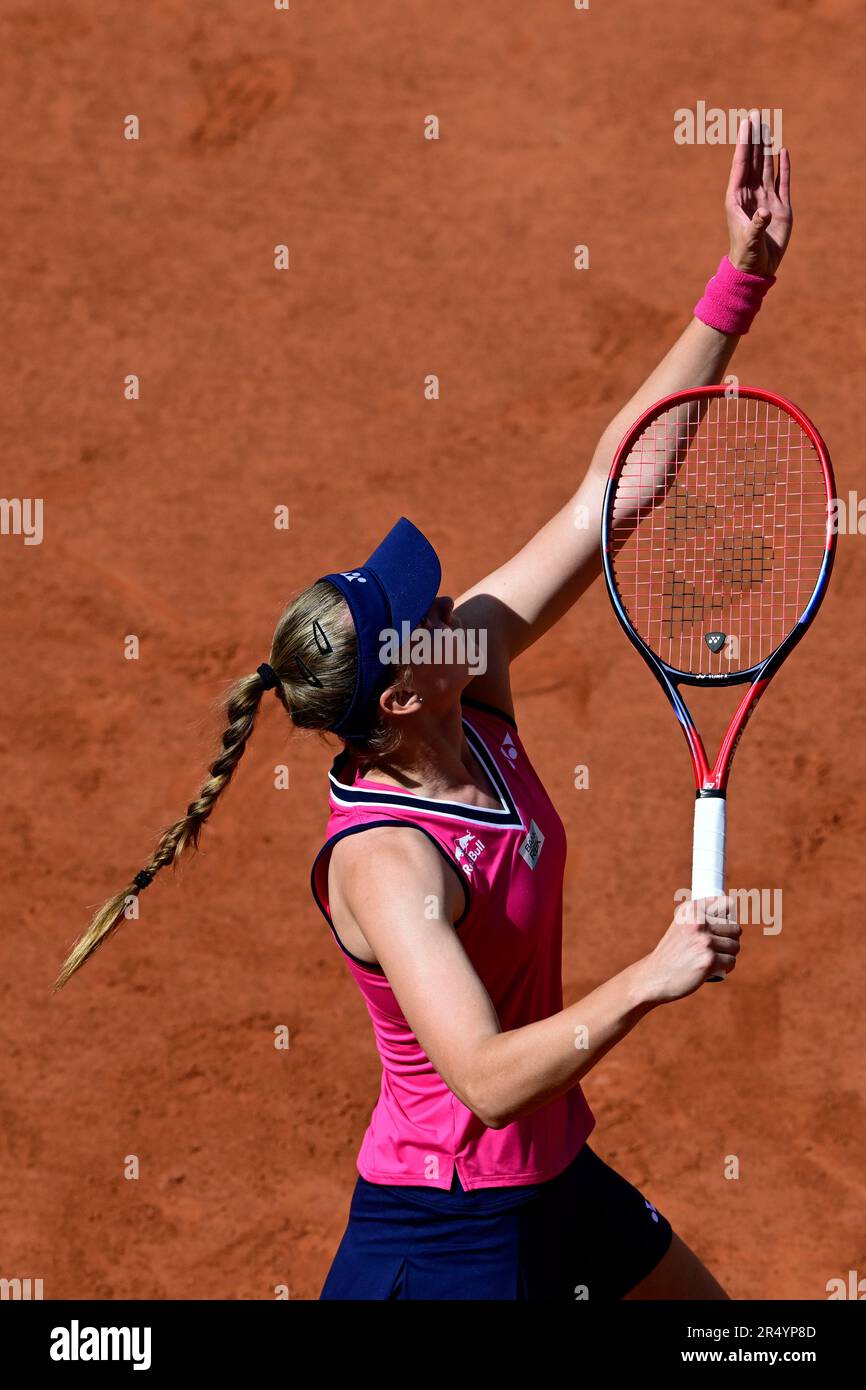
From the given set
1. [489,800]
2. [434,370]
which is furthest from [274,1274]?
[434,370]

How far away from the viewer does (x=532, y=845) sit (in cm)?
337

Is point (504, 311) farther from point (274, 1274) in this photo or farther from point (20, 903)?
point (274, 1274)

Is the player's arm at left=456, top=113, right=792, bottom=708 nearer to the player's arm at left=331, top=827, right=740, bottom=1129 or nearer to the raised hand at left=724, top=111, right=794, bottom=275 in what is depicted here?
the raised hand at left=724, top=111, right=794, bottom=275

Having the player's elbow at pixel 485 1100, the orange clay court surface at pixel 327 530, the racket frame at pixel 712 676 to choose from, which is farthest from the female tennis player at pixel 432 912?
the orange clay court surface at pixel 327 530

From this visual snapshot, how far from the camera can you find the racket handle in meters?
2.90

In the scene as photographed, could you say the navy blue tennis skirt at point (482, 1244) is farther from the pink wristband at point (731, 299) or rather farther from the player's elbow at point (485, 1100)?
the pink wristband at point (731, 299)

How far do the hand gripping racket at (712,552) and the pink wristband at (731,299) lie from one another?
0.15m

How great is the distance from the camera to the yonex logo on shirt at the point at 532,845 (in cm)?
333

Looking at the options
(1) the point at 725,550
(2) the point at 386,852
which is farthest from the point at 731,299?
(2) the point at 386,852

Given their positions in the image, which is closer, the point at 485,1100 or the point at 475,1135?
the point at 485,1100

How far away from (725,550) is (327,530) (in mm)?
2790

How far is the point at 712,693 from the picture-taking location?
642 cm

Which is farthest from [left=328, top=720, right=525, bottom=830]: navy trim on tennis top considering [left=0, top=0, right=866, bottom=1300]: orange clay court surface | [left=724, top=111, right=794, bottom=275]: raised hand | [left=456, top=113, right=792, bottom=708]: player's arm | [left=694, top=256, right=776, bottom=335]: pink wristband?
[left=0, top=0, right=866, bottom=1300]: orange clay court surface

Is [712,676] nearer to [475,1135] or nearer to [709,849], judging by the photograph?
[709,849]
